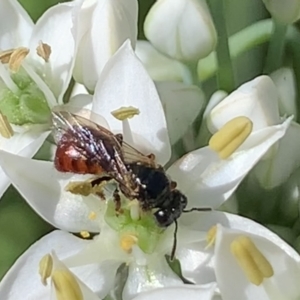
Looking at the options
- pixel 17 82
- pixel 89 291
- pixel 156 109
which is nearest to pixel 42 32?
pixel 17 82

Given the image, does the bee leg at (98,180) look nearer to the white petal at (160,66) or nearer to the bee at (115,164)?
the bee at (115,164)

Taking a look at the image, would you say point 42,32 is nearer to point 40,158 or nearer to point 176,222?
point 40,158

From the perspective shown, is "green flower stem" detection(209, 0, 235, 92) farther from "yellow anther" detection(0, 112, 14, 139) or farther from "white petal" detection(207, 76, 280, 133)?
"yellow anther" detection(0, 112, 14, 139)

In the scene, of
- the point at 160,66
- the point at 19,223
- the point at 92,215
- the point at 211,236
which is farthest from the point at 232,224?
the point at 19,223

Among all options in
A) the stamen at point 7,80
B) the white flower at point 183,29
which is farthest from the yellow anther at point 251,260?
the stamen at point 7,80

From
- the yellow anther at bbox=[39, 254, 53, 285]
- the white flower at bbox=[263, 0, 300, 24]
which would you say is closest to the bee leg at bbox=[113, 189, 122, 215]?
the yellow anther at bbox=[39, 254, 53, 285]

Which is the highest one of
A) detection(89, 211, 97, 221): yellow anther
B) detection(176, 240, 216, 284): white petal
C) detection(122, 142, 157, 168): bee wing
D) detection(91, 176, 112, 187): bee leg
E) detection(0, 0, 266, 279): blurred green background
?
detection(122, 142, 157, 168): bee wing
